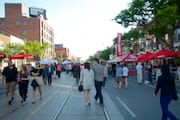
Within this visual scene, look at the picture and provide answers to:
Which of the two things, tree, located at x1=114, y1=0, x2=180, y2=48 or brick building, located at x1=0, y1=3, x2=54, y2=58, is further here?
brick building, located at x1=0, y1=3, x2=54, y2=58

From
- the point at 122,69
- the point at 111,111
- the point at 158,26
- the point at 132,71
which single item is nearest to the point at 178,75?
the point at 122,69

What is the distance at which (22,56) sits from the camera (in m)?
28.6

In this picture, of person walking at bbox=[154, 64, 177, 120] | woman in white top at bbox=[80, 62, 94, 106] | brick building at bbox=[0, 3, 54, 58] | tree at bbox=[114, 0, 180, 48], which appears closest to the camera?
person walking at bbox=[154, 64, 177, 120]

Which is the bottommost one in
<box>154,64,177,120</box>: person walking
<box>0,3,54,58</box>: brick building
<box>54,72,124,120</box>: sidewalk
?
<box>54,72,124,120</box>: sidewalk

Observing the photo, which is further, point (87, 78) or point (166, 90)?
point (87, 78)

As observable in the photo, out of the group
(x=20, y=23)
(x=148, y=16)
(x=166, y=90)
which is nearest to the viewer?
(x=166, y=90)

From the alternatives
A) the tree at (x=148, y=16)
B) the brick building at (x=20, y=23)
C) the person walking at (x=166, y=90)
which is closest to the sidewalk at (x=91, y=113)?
the person walking at (x=166, y=90)

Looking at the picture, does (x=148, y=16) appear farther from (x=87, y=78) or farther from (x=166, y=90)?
(x=166, y=90)

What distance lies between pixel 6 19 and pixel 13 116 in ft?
302

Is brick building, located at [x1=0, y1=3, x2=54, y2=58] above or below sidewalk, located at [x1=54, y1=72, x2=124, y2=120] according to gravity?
above

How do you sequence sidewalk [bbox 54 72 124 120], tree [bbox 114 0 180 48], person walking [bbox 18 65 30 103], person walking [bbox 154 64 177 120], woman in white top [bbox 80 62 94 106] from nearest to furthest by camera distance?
person walking [bbox 154 64 177 120], sidewalk [bbox 54 72 124 120], woman in white top [bbox 80 62 94 106], person walking [bbox 18 65 30 103], tree [bbox 114 0 180 48]

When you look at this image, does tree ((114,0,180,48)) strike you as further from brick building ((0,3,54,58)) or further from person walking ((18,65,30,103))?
brick building ((0,3,54,58))

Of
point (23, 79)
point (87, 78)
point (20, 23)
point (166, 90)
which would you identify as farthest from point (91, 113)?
point (20, 23)

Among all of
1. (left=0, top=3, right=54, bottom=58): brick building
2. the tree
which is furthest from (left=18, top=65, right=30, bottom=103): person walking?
(left=0, top=3, right=54, bottom=58): brick building
